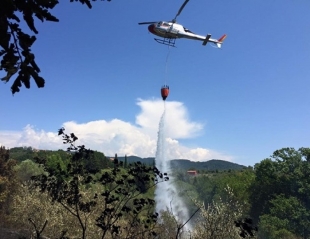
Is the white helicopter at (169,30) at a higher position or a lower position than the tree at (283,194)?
higher

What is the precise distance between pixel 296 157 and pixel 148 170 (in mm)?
50311

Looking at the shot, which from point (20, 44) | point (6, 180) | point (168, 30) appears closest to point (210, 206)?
point (168, 30)

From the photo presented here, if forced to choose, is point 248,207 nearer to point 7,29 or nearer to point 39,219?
point 39,219

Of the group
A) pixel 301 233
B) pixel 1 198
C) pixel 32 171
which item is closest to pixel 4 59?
pixel 1 198

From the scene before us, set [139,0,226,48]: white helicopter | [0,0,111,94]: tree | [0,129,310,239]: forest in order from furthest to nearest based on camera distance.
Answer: [139,0,226,48]: white helicopter < [0,129,310,239]: forest < [0,0,111,94]: tree

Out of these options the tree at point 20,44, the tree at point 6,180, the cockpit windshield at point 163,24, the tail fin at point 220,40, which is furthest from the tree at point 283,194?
the tree at point 20,44

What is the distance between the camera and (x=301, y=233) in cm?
4809

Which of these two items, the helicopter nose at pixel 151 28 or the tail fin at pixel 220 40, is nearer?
the helicopter nose at pixel 151 28

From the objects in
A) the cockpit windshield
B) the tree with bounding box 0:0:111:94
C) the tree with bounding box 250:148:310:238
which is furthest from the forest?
the cockpit windshield

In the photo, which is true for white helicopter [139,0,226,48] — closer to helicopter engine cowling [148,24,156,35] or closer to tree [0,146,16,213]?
helicopter engine cowling [148,24,156,35]

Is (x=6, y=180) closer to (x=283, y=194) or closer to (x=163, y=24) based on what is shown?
(x=163, y=24)

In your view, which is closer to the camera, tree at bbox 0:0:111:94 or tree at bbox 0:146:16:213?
tree at bbox 0:0:111:94

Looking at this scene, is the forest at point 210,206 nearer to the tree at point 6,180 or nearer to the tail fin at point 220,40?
the tree at point 6,180

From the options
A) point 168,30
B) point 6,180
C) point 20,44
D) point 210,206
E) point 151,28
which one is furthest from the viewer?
point 6,180
